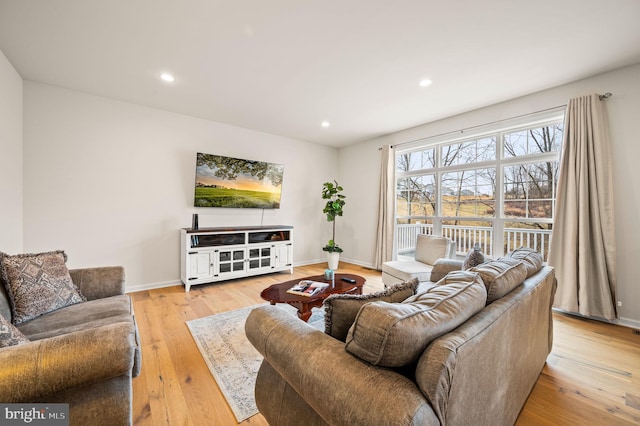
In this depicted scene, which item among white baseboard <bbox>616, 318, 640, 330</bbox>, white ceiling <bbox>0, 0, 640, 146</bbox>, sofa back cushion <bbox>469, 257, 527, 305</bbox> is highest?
white ceiling <bbox>0, 0, 640, 146</bbox>

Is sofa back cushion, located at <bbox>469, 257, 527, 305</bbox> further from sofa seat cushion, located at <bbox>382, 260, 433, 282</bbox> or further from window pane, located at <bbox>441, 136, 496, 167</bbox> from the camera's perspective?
window pane, located at <bbox>441, 136, 496, 167</bbox>

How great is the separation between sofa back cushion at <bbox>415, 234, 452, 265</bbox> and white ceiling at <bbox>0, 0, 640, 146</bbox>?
71.5 inches

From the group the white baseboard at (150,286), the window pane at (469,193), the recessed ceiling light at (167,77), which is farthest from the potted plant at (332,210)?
the recessed ceiling light at (167,77)

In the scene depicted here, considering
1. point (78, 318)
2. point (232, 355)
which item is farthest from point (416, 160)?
point (78, 318)

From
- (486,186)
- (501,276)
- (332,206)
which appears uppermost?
(486,186)

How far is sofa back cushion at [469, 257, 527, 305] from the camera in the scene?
1.23 meters

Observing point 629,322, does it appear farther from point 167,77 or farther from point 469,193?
point 167,77

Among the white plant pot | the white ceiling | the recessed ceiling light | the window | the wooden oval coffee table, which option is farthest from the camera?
the white plant pot

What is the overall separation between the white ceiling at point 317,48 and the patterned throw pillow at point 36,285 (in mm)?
1793

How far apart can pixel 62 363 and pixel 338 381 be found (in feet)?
3.24

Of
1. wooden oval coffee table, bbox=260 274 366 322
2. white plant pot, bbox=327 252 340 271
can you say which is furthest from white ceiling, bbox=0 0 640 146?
white plant pot, bbox=327 252 340 271

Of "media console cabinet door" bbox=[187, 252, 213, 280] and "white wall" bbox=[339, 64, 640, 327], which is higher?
"white wall" bbox=[339, 64, 640, 327]

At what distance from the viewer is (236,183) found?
4.24 metres
